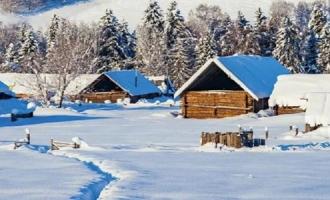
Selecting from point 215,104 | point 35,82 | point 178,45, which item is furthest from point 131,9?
point 215,104

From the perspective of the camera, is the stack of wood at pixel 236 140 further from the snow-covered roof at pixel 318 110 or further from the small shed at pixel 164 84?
the small shed at pixel 164 84

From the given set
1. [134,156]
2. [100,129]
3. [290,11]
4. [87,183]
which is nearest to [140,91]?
[100,129]

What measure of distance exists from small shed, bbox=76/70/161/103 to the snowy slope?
80.7 meters

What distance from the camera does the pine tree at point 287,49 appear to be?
263 feet

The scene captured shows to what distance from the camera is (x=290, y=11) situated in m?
157

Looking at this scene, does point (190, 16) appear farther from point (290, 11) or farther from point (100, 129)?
point (100, 129)

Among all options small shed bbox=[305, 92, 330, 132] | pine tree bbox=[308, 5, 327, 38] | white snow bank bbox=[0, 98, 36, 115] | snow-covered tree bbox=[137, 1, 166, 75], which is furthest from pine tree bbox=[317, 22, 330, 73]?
small shed bbox=[305, 92, 330, 132]

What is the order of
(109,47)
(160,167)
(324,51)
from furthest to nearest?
(109,47)
(324,51)
(160,167)

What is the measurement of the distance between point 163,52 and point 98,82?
2101cm

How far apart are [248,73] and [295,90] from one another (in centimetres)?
550

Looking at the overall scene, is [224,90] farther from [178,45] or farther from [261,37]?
[261,37]

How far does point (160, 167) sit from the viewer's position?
19.4 m

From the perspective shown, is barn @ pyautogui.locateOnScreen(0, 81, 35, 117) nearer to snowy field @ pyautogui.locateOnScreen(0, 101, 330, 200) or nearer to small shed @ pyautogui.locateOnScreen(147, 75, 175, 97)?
snowy field @ pyautogui.locateOnScreen(0, 101, 330, 200)

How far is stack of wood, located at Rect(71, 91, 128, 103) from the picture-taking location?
72256mm
